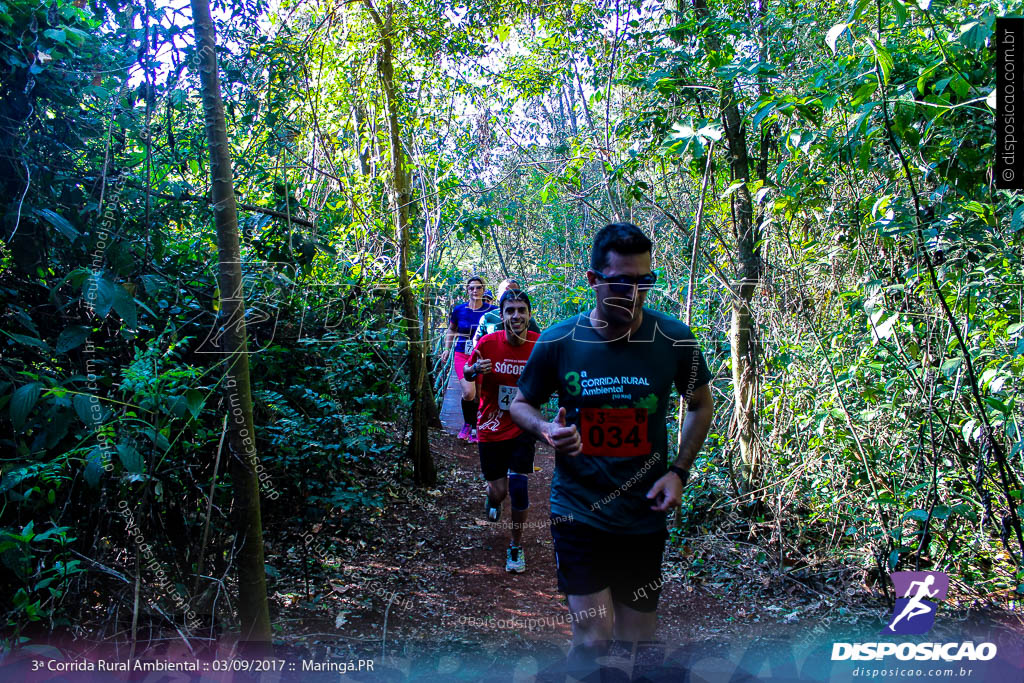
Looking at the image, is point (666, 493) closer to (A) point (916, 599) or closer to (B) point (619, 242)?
(B) point (619, 242)

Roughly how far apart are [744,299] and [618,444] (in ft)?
9.14

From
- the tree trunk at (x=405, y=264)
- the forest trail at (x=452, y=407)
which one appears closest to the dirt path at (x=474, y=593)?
the tree trunk at (x=405, y=264)

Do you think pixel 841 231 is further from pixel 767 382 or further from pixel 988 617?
pixel 988 617

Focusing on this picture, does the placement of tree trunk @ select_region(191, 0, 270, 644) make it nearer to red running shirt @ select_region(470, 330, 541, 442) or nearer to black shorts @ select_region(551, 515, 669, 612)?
black shorts @ select_region(551, 515, 669, 612)

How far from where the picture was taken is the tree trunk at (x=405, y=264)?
5836 millimetres

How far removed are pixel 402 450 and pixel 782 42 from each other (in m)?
4.63

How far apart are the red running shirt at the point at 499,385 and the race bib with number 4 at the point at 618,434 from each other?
91.8 inches

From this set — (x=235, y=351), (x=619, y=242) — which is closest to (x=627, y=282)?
(x=619, y=242)

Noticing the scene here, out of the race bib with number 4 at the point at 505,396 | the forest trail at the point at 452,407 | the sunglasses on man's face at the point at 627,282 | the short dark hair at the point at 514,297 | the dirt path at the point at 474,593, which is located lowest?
the dirt path at the point at 474,593

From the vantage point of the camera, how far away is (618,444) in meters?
2.52

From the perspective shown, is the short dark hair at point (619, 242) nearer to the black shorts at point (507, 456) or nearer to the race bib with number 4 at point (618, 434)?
the race bib with number 4 at point (618, 434)

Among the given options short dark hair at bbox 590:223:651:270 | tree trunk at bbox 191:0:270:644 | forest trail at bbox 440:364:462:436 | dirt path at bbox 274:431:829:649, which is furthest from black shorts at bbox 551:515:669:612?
forest trail at bbox 440:364:462:436

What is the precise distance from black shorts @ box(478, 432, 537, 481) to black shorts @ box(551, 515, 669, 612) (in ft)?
7.21

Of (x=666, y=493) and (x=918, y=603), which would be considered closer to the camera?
(x=666, y=493)
